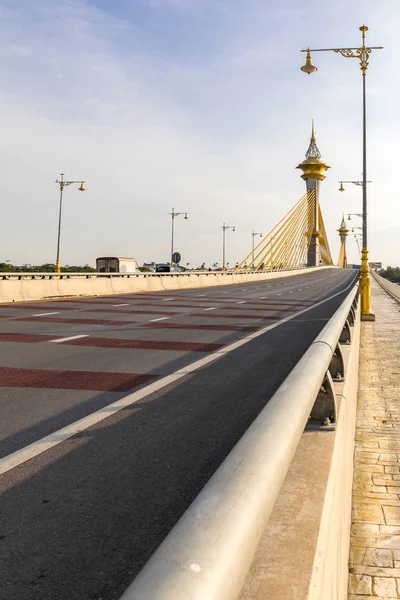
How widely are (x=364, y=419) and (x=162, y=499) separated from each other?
11.9 ft

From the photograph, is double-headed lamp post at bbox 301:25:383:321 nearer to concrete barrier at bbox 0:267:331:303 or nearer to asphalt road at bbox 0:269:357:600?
asphalt road at bbox 0:269:357:600

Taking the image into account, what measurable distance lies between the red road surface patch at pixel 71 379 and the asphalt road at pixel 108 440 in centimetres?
1

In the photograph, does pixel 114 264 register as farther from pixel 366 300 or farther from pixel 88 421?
pixel 88 421

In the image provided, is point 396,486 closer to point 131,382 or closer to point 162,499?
point 162,499

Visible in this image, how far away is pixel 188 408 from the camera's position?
6219 mm

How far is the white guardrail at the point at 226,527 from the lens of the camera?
3.67ft

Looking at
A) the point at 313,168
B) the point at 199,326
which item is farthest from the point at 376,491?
the point at 313,168

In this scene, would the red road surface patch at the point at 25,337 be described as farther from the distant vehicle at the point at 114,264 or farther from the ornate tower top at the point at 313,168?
the ornate tower top at the point at 313,168

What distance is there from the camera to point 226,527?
4.39ft

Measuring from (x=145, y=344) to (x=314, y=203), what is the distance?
118337mm

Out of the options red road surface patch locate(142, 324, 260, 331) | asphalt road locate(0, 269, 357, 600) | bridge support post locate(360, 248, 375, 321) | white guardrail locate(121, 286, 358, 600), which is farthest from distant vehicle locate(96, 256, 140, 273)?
white guardrail locate(121, 286, 358, 600)

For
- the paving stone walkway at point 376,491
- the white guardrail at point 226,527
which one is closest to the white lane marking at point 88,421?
the paving stone walkway at point 376,491

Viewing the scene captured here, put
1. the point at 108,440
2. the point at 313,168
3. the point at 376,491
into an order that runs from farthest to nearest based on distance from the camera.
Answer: the point at 313,168
the point at 108,440
the point at 376,491

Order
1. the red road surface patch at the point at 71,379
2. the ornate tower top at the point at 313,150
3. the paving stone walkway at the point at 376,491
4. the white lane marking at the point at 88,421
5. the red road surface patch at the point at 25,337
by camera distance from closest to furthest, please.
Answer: the paving stone walkway at the point at 376,491
the white lane marking at the point at 88,421
the red road surface patch at the point at 71,379
the red road surface patch at the point at 25,337
the ornate tower top at the point at 313,150
